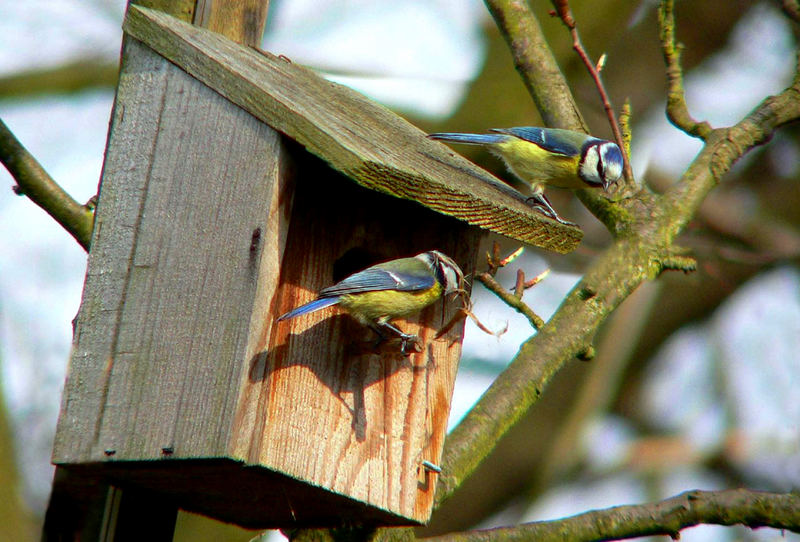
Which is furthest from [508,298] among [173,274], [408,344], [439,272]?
[173,274]

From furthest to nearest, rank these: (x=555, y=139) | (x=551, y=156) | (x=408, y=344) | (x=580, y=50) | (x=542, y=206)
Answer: (x=551, y=156)
(x=555, y=139)
(x=542, y=206)
(x=580, y=50)
(x=408, y=344)

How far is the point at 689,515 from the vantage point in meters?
2.95

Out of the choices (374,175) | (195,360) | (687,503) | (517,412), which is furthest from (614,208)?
(195,360)

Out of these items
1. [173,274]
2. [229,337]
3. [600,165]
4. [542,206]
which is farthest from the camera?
[600,165]

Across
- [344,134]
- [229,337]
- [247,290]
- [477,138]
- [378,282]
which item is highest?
[477,138]

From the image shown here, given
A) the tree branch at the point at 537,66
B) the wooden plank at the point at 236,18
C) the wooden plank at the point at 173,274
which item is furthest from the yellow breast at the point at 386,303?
the tree branch at the point at 537,66

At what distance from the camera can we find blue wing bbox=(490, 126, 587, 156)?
3.74 meters

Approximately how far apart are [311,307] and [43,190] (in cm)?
113

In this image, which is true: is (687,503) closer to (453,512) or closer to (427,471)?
(427,471)

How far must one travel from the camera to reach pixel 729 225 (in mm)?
6453

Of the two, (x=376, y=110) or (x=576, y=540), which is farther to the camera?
(x=376, y=110)

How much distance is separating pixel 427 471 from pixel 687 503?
31.7 inches

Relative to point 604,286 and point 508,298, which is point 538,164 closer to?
point 604,286

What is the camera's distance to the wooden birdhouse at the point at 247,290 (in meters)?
2.51
